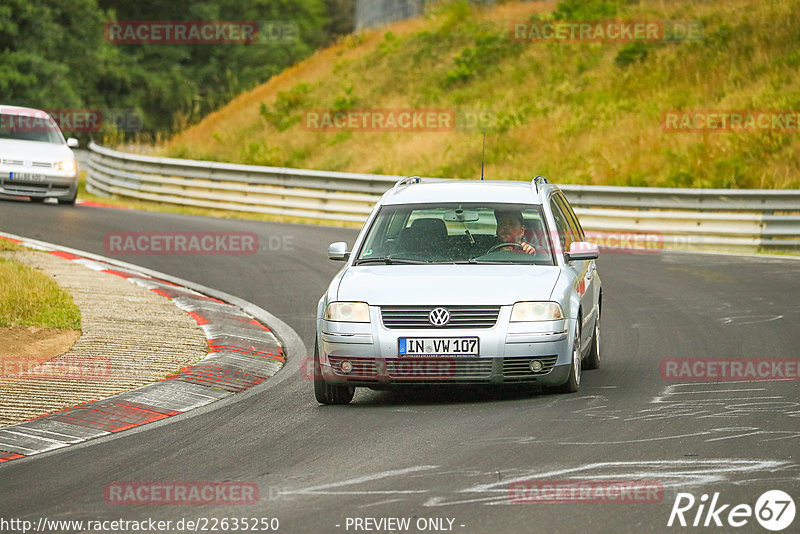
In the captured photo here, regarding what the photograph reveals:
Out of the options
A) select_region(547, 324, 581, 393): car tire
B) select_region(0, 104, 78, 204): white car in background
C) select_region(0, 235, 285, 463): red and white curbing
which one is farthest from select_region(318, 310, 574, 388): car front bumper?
select_region(0, 104, 78, 204): white car in background

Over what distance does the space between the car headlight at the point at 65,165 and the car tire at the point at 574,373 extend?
1690 centimetres

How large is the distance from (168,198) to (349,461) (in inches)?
853

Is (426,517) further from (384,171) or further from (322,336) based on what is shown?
(384,171)

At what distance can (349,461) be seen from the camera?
735cm

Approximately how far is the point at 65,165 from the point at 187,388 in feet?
51.2

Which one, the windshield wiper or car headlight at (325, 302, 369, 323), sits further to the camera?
the windshield wiper

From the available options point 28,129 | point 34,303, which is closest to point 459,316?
point 34,303

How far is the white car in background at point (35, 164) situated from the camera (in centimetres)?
2409

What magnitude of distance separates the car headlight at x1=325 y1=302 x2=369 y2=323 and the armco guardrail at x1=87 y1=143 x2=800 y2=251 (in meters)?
13.6

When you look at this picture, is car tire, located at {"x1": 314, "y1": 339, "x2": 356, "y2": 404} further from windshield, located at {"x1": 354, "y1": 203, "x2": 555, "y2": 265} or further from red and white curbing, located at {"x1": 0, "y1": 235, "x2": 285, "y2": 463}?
windshield, located at {"x1": 354, "y1": 203, "x2": 555, "y2": 265}

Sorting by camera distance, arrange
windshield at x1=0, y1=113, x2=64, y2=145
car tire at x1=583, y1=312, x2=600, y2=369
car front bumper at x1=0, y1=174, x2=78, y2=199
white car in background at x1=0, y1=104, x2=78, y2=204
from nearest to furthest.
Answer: car tire at x1=583, y1=312, x2=600, y2=369 < white car in background at x1=0, y1=104, x2=78, y2=204 < car front bumper at x1=0, y1=174, x2=78, y2=199 < windshield at x1=0, y1=113, x2=64, y2=145

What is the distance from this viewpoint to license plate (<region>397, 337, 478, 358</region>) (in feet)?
28.9

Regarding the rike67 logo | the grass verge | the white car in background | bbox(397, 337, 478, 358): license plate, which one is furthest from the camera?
the white car in background

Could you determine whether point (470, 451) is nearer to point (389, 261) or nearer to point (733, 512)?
point (733, 512)
